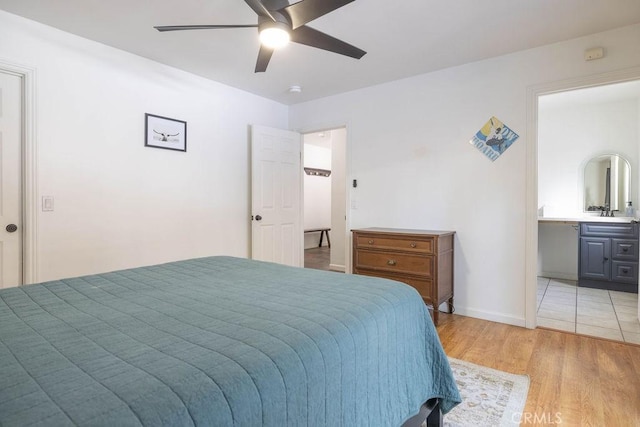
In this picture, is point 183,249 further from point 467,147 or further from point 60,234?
point 467,147

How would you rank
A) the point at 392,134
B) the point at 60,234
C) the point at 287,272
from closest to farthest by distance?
the point at 287,272
the point at 60,234
the point at 392,134

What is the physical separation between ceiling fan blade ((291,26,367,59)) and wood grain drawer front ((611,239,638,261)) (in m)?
4.00

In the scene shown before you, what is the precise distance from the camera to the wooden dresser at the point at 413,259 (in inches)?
116

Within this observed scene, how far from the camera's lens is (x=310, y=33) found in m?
1.98

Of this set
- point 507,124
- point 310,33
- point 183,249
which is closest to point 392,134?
point 507,124

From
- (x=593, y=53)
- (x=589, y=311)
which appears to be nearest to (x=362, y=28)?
(x=593, y=53)

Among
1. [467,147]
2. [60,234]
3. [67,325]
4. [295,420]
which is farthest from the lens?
[467,147]

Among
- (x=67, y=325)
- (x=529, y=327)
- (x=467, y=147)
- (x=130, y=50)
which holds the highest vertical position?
(x=130, y=50)

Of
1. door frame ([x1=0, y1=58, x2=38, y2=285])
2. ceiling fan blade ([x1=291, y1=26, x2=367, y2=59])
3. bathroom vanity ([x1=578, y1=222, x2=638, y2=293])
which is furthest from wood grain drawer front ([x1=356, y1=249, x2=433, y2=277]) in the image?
door frame ([x1=0, y1=58, x2=38, y2=285])

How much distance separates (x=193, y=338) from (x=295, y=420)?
35cm

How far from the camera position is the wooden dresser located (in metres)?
2.94

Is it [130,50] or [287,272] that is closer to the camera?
[287,272]

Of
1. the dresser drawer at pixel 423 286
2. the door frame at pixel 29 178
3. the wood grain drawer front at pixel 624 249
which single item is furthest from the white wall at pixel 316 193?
the door frame at pixel 29 178

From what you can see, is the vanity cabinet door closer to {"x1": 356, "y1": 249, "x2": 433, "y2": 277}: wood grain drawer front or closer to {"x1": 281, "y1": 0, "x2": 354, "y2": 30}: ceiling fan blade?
{"x1": 356, "y1": 249, "x2": 433, "y2": 277}: wood grain drawer front
